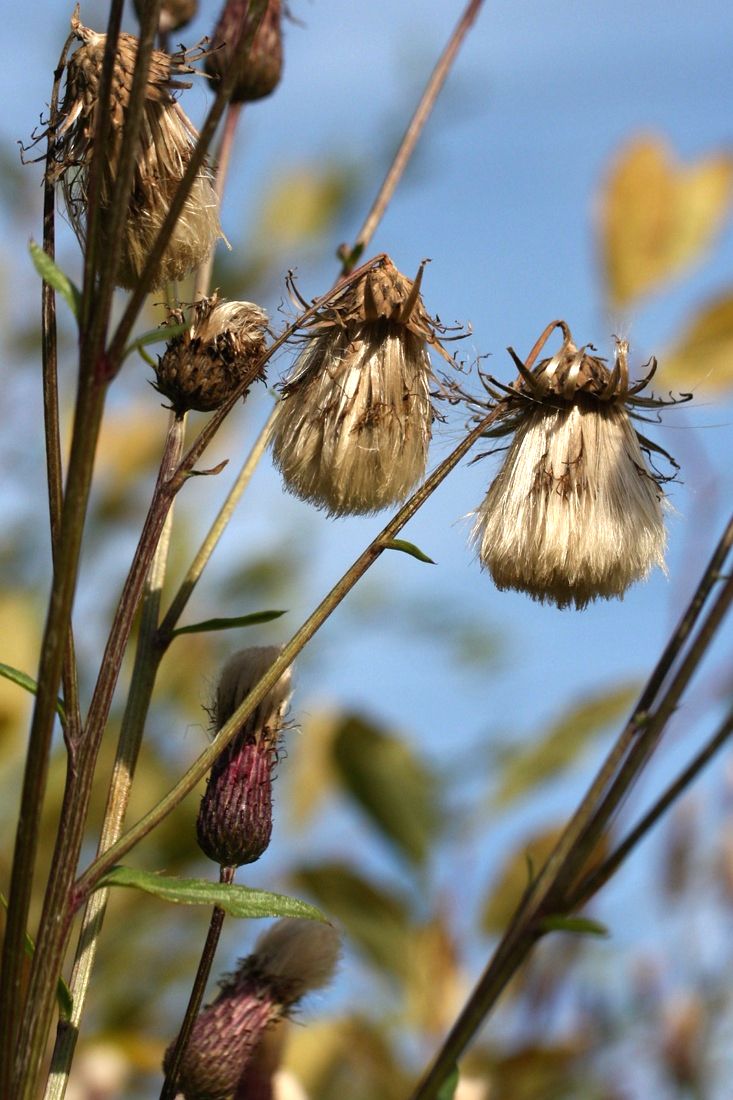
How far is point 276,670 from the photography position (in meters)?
1.28

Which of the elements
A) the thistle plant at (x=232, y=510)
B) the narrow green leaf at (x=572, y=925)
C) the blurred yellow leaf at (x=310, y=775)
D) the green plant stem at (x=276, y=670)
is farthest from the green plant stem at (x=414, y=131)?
the blurred yellow leaf at (x=310, y=775)

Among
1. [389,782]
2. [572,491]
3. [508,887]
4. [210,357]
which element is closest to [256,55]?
[210,357]

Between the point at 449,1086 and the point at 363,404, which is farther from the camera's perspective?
the point at 363,404

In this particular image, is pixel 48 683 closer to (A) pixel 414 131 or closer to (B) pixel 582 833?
(B) pixel 582 833

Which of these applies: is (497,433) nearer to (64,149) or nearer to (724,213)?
(64,149)

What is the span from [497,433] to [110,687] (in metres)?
0.58

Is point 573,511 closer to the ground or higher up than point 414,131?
closer to the ground

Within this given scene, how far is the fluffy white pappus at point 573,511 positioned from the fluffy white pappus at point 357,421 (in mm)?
112

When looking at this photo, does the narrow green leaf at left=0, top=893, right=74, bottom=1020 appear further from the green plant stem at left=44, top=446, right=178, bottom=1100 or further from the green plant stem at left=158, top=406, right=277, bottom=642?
the green plant stem at left=158, top=406, right=277, bottom=642

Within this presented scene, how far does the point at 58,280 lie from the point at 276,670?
402 mm

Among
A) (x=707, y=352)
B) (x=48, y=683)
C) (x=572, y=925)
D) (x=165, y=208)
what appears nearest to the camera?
(x=48, y=683)

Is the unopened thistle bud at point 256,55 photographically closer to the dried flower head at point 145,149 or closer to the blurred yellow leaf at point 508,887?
the dried flower head at point 145,149

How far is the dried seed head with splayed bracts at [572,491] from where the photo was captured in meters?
1.45

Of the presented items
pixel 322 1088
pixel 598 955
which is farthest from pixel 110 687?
pixel 598 955
